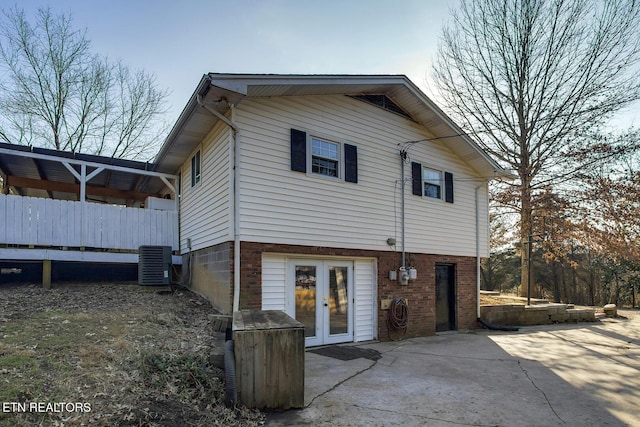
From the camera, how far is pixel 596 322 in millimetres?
14516

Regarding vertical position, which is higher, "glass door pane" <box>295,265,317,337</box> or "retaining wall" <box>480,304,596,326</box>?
"glass door pane" <box>295,265,317,337</box>

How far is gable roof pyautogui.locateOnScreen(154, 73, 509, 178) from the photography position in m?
7.14

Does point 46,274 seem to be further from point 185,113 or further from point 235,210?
point 235,210

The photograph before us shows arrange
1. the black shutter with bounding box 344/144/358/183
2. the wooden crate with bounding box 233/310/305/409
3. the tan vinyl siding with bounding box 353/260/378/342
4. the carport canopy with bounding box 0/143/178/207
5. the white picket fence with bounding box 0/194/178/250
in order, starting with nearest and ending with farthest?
the wooden crate with bounding box 233/310/305/409 < the white picket fence with bounding box 0/194/178/250 < the black shutter with bounding box 344/144/358/183 < the tan vinyl siding with bounding box 353/260/378/342 < the carport canopy with bounding box 0/143/178/207

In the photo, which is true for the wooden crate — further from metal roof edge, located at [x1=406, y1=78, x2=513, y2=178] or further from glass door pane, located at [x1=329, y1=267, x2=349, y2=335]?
metal roof edge, located at [x1=406, y1=78, x2=513, y2=178]

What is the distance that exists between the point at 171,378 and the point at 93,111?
19235mm

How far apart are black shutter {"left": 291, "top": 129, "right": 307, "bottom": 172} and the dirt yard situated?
348 cm

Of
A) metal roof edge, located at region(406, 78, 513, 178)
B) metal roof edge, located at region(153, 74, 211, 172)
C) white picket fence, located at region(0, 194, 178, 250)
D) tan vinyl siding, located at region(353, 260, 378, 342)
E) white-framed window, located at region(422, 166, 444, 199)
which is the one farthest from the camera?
white-framed window, located at region(422, 166, 444, 199)

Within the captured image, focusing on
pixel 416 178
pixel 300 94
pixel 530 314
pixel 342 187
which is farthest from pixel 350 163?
pixel 530 314

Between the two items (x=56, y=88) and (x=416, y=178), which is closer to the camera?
(x=416, y=178)

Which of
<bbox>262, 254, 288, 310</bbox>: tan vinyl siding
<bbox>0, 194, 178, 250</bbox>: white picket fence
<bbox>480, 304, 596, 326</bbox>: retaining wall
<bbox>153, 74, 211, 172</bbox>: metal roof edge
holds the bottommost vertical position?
<bbox>480, 304, 596, 326</bbox>: retaining wall

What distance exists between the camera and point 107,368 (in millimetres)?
4516

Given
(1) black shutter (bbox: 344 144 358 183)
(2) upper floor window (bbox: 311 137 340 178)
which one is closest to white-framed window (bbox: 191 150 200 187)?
(2) upper floor window (bbox: 311 137 340 178)

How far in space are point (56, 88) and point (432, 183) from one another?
1782 cm
